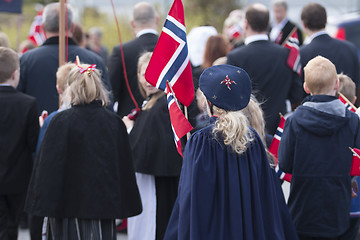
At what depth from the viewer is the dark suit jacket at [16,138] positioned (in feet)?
16.9

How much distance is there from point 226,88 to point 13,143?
233 cm

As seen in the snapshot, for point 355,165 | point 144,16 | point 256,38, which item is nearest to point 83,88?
point 355,165

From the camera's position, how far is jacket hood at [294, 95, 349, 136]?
4.40 m

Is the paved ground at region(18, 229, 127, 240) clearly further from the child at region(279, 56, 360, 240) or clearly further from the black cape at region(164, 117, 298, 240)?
the black cape at region(164, 117, 298, 240)

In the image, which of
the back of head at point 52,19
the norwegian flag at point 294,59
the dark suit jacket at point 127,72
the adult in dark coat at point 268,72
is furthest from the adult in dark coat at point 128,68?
the norwegian flag at point 294,59

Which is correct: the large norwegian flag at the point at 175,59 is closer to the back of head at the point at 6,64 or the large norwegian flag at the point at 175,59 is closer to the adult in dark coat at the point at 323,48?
the back of head at the point at 6,64

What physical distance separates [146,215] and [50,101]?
1.58 metres

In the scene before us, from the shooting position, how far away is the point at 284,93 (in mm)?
6344

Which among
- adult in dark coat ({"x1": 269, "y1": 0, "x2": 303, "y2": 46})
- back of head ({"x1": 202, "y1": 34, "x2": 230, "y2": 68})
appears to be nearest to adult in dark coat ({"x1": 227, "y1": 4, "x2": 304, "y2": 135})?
back of head ({"x1": 202, "y1": 34, "x2": 230, "y2": 68})

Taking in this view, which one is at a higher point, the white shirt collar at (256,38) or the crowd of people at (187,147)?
the white shirt collar at (256,38)

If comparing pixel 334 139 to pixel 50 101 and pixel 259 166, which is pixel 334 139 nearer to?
pixel 259 166

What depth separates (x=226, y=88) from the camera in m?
3.61

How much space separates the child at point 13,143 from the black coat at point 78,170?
685 mm

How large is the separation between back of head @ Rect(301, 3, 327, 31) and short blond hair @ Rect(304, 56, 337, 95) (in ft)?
6.84
